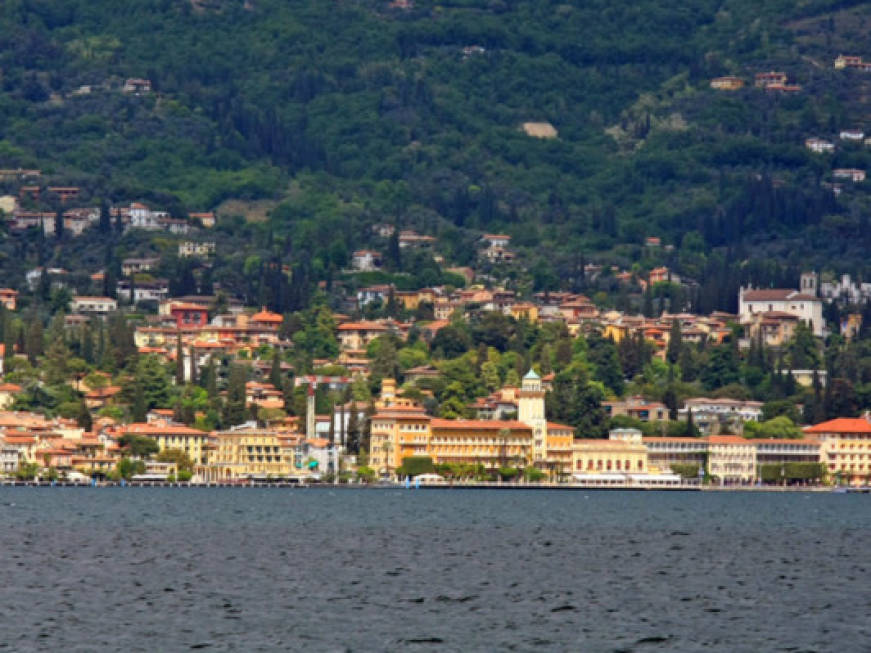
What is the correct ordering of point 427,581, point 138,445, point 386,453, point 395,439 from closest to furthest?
point 427,581
point 138,445
point 395,439
point 386,453

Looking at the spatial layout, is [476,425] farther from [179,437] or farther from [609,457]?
[179,437]

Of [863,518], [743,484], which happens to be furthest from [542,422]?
[863,518]

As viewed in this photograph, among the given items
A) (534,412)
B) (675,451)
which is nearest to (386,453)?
(534,412)

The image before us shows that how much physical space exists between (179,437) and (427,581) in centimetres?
10815

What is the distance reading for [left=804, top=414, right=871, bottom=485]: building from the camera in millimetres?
192625

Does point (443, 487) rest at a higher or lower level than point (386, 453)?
lower

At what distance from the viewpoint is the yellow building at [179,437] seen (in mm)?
185500

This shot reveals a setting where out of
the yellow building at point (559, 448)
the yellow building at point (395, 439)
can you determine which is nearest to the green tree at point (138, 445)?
the yellow building at point (395, 439)

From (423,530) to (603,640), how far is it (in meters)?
46.2

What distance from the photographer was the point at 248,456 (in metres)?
188

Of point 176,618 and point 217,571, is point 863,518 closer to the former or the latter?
point 217,571

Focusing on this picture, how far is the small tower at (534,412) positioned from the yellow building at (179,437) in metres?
25.2

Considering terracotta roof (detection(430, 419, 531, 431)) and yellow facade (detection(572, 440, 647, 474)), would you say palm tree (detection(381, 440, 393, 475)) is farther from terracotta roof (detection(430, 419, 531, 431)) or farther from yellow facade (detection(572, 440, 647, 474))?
yellow facade (detection(572, 440, 647, 474))

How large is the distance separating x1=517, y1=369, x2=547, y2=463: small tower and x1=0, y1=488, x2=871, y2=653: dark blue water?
202 feet
